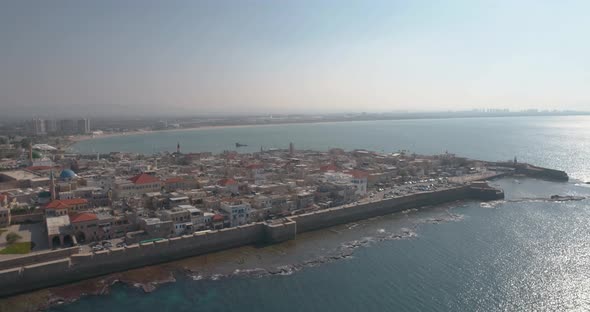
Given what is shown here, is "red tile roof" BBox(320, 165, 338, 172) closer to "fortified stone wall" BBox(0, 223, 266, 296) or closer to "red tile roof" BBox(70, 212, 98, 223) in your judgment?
"fortified stone wall" BBox(0, 223, 266, 296)

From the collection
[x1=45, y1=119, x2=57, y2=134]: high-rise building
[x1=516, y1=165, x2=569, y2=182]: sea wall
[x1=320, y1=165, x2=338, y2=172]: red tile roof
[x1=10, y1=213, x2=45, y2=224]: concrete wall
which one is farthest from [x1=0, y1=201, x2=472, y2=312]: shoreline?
[x1=45, y1=119, x2=57, y2=134]: high-rise building

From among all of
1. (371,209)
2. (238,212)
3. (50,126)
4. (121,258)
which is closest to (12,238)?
(121,258)

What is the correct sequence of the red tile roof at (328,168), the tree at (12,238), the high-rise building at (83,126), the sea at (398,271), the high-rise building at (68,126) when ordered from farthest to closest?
the high-rise building at (68,126)
the high-rise building at (83,126)
the red tile roof at (328,168)
the tree at (12,238)
the sea at (398,271)

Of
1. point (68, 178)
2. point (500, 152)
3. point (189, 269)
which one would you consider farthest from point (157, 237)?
point (500, 152)

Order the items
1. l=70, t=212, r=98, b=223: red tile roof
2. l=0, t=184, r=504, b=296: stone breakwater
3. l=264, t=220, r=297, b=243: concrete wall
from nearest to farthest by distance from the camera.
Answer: l=0, t=184, r=504, b=296: stone breakwater → l=70, t=212, r=98, b=223: red tile roof → l=264, t=220, r=297, b=243: concrete wall

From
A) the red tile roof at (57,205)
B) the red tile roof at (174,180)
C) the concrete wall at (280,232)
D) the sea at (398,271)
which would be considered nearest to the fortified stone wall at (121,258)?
the concrete wall at (280,232)

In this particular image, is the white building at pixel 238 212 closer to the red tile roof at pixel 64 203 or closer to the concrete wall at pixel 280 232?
the concrete wall at pixel 280 232

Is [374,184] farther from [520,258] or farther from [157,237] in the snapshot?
[157,237]

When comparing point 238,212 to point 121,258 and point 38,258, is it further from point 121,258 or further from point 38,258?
point 38,258
